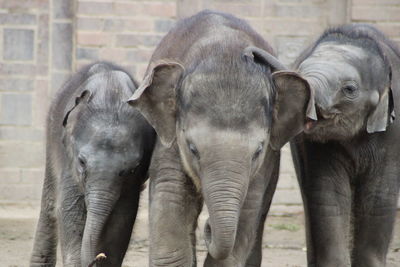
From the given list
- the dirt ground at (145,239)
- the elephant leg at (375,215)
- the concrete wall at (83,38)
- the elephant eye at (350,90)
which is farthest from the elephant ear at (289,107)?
the concrete wall at (83,38)

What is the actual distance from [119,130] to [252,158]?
1.07 m

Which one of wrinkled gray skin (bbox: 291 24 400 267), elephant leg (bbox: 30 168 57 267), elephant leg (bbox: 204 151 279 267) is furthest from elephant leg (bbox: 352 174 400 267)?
elephant leg (bbox: 30 168 57 267)

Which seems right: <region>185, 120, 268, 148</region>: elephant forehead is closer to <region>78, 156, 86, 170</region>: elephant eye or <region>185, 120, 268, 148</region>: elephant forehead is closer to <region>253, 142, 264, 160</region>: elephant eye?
<region>253, 142, 264, 160</region>: elephant eye

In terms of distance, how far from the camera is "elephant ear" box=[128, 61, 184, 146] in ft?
23.1

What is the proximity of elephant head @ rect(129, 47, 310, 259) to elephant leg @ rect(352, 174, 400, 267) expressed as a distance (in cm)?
106

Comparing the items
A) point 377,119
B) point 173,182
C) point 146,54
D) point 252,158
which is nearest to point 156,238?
point 173,182

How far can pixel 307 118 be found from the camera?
288 inches

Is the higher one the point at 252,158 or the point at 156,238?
the point at 252,158

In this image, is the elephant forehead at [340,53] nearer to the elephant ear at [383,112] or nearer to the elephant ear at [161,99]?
the elephant ear at [383,112]

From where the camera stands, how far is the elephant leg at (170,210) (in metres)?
7.15

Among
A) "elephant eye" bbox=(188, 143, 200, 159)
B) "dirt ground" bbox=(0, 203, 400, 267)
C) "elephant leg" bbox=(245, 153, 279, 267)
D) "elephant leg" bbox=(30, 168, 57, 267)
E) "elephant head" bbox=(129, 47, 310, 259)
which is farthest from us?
"dirt ground" bbox=(0, 203, 400, 267)

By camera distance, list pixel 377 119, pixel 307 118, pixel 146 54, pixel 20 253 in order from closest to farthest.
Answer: pixel 307 118 < pixel 377 119 < pixel 20 253 < pixel 146 54

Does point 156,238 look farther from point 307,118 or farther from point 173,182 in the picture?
point 307,118

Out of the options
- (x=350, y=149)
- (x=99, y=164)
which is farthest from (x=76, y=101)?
(x=350, y=149)
